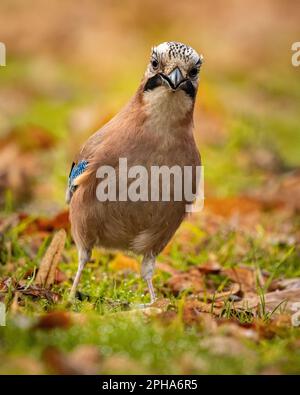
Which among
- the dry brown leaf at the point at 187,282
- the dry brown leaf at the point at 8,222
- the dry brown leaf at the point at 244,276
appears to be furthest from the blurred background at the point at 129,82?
the dry brown leaf at the point at 244,276

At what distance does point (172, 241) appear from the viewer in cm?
646

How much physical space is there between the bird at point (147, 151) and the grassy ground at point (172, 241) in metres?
0.32

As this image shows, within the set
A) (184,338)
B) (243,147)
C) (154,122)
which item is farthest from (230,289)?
(243,147)

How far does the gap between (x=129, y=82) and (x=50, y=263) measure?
7.80m

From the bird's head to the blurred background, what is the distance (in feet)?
7.12

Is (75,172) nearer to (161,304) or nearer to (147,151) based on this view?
(147,151)

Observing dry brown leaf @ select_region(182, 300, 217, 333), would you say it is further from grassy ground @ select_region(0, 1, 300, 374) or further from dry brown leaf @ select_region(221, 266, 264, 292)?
dry brown leaf @ select_region(221, 266, 264, 292)

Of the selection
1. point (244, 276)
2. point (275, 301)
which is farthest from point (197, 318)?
point (244, 276)

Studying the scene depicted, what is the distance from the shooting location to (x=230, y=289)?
549 centimetres

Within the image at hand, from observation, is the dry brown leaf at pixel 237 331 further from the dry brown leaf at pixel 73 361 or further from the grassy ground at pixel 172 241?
the dry brown leaf at pixel 73 361

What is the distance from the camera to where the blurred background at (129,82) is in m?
8.95

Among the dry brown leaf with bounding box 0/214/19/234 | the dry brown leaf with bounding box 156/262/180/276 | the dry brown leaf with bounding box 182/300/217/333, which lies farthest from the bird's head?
the dry brown leaf with bounding box 0/214/19/234
